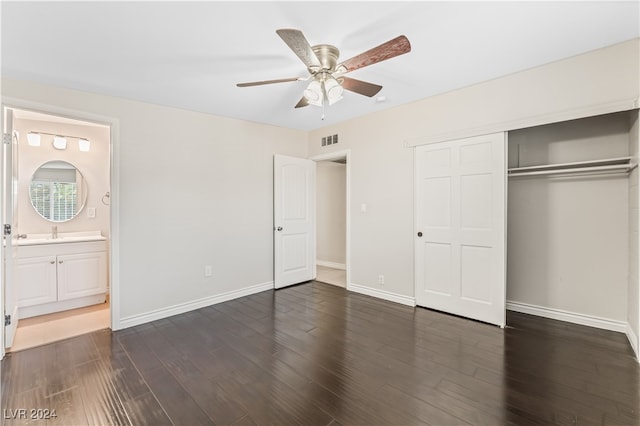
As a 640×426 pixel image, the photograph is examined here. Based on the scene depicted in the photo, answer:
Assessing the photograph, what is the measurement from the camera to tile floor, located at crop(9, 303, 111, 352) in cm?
279

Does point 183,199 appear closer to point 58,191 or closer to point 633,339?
point 58,191

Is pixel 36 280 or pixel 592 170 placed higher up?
pixel 592 170

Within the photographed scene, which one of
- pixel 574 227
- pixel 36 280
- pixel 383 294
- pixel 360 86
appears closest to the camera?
pixel 360 86

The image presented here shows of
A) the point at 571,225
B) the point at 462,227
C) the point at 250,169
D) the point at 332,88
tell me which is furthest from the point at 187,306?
the point at 571,225

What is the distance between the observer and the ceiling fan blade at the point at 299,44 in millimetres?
1614

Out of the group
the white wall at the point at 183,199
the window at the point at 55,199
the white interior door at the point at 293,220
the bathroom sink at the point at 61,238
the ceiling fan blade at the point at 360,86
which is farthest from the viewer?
the white interior door at the point at 293,220

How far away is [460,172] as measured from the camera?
3223mm

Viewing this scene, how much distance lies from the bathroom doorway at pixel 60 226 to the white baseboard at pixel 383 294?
3.12 meters

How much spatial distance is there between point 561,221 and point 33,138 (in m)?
6.59

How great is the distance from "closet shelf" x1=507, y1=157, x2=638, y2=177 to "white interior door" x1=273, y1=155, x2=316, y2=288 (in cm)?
292

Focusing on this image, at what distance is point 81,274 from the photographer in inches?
144

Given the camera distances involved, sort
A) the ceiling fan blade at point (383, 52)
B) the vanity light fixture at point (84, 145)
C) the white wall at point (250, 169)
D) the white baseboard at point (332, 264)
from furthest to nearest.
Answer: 1. the white baseboard at point (332, 264)
2. the vanity light fixture at point (84, 145)
3. the white wall at point (250, 169)
4. the ceiling fan blade at point (383, 52)

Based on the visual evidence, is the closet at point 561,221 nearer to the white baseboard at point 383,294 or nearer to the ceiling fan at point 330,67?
the white baseboard at point 383,294

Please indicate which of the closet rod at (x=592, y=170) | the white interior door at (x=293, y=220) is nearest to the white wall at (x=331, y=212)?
the white interior door at (x=293, y=220)
